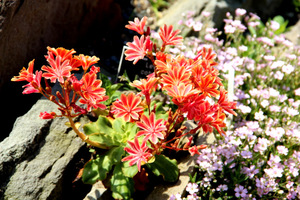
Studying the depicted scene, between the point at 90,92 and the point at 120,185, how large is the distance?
768mm

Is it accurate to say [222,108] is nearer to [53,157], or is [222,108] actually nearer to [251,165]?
[251,165]

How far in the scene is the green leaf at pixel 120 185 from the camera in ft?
7.76

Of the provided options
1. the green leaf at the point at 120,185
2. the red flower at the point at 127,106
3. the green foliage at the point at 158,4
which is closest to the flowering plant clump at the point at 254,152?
the green leaf at the point at 120,185

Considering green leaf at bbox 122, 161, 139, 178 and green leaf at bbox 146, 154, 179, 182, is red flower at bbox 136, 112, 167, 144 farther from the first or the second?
green leaf at bbox 146, 154, 179, 182

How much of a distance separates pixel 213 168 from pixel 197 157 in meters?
0.23

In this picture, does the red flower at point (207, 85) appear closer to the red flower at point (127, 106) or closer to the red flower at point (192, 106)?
the red flower at point (192, 106)

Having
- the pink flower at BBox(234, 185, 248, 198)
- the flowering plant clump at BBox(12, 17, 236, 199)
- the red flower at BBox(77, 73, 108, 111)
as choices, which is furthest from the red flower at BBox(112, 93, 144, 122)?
the pink flower at BBox(234, 185, 248, 198)

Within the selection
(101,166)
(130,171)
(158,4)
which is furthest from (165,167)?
(158,4)

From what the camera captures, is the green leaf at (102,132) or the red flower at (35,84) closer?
the red flower at (35,84)

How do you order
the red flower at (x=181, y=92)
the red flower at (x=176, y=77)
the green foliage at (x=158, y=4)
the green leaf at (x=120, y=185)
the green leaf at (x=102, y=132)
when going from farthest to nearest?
1. the green foliage at (x=158, y=4)
2. the green leaf at (x=102, y=132)
3. the green leaf at (x=120, y=185)
4. the red flower at (x=176, y=77)
5. the red flower at (x=181, y=92)

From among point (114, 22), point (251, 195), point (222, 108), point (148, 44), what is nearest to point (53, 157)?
point (148, 44)

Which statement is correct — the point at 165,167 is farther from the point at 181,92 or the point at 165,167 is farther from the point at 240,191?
the point at 181,92

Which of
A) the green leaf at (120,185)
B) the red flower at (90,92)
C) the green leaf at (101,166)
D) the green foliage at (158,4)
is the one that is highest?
the red flower at (90,92)

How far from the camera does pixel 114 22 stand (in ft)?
14.8
